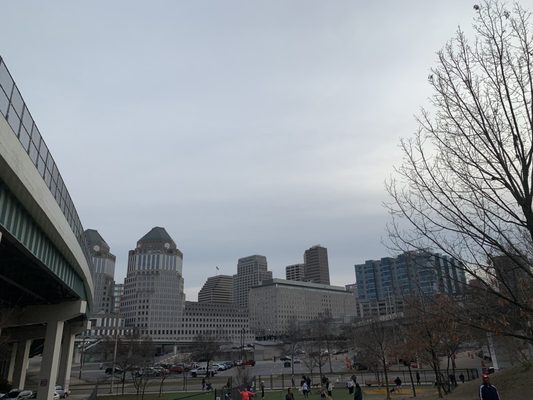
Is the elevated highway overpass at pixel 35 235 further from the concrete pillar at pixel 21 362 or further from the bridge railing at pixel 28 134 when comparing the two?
the concrete pillar at pixel 21 362

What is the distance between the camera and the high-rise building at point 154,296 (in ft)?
554

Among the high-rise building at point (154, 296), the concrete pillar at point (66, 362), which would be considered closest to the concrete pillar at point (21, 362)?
the concrete pillar at point (66, 362)

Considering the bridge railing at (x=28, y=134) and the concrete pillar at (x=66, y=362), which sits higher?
the bridge railing at (x=28, y=134)

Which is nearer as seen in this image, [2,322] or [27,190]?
[27,190]

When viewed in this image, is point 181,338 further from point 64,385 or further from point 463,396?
point 463,396

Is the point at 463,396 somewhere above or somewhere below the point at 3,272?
below

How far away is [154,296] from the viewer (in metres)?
173

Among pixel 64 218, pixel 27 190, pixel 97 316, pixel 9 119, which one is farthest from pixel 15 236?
pixel 97 316

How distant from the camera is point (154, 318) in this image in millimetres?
168750

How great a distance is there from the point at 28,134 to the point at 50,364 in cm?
2383

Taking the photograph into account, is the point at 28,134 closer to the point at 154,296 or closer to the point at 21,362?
the point at 21,362

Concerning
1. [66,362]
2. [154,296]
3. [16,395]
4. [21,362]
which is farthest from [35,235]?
[154,296]

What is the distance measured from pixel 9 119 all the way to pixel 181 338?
171 metres

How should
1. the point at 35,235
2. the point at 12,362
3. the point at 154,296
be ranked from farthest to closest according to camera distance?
1. the point at 154,296
2. the point at 12,362
3. the point at 35,235
